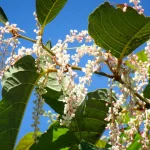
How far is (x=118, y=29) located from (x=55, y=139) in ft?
2.08

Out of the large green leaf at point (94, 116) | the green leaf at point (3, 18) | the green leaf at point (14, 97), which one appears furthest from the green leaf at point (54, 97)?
→ the green leaf at point (3, 18)

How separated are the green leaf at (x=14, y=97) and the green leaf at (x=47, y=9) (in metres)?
0.19

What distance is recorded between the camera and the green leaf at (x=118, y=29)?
1.29 m

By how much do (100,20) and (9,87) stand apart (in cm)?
46

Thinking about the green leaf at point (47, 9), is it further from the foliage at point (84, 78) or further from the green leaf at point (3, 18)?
the green leaf at point (3, 18)

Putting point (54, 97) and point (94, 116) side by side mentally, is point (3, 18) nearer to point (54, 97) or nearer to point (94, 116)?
point (54, 97)

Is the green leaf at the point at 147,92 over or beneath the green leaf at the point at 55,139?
over

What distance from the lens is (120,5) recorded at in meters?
1.46

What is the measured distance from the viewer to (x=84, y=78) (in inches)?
52.9

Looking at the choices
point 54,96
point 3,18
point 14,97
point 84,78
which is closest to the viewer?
point 84,78

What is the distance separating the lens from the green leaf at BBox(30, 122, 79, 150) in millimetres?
1744

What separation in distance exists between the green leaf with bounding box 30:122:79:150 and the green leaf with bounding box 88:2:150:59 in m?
0.47

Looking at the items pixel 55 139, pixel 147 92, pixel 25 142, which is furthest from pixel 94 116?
pixel 25 142

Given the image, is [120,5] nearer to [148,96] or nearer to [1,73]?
[148,96]
